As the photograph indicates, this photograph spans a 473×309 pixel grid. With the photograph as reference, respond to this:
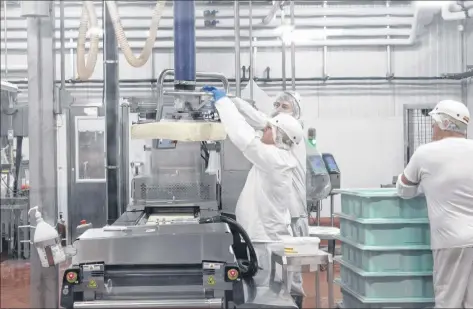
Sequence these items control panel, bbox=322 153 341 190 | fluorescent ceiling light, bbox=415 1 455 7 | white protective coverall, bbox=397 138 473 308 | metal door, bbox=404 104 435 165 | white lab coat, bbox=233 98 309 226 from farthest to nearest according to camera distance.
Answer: control panel, bbox=322 153 341 190, metal door, bbox=404 104 435 165, white lab coat, bbox=233 98 309 226, white protective coverall, bbox=397 138 473 308, fluorescent ceiling light, bbox=415 1 455 7

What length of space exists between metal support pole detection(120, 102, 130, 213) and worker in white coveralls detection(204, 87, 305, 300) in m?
0.43

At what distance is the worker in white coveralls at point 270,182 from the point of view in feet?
6.58

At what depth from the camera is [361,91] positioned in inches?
133

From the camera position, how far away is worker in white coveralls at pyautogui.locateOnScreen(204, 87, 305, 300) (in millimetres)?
2006

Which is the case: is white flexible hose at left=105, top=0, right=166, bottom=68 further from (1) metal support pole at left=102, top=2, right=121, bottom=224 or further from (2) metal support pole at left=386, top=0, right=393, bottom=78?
(2) metal support pole at left=386, top=0, right=393, bottom=78

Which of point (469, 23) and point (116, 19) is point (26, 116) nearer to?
point (116, 19)

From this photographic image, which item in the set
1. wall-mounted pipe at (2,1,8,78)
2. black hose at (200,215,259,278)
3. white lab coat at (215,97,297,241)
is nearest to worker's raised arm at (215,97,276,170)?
white lab coat at (215,97,297,241)

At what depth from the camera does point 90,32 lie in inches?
57.2

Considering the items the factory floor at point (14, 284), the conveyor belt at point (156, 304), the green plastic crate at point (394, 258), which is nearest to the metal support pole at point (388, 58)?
the green plastic crate at point (394, 258)

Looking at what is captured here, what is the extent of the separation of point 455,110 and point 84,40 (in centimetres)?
122

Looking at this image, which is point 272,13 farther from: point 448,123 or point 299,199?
point 299,199

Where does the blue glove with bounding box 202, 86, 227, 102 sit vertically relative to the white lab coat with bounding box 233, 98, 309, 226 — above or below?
above

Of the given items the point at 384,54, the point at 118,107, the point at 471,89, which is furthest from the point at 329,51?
the point at 118,107

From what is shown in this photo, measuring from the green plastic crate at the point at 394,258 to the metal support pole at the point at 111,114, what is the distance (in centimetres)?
92
